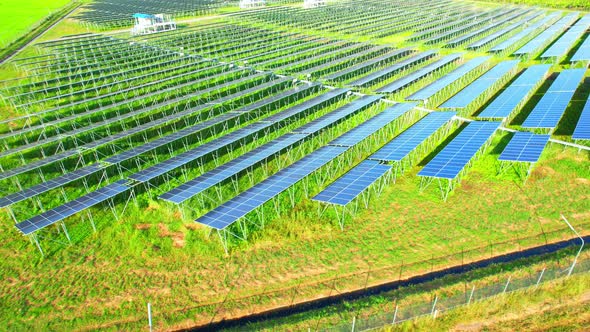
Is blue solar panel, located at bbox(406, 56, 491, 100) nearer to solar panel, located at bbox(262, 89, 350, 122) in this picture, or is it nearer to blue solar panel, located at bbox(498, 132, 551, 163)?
solar panel, located at bbox(262, 89, 350, 122)

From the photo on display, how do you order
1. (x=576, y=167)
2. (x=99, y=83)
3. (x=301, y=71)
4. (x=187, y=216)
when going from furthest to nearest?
(x=301, y=71) < (x=99, y=83) < (x=576, y=167) < (x=187, y=216)

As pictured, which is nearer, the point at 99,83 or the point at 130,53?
the point at 99,83

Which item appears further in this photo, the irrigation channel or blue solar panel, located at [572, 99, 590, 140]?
blue solar panel, located at [572, 99, 590, 140]

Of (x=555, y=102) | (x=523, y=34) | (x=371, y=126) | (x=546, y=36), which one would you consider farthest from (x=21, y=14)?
(x=546, y=36)

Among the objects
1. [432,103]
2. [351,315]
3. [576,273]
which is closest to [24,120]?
[351,315]

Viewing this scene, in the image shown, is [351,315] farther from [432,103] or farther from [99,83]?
[99,83]

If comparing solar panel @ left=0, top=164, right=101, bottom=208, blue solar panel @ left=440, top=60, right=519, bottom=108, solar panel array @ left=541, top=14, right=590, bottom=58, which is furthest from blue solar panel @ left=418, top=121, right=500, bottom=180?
solar panel array @ left=541, top=14, right=590, bottom=58

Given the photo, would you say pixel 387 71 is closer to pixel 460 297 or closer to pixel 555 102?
pixel 555 102
